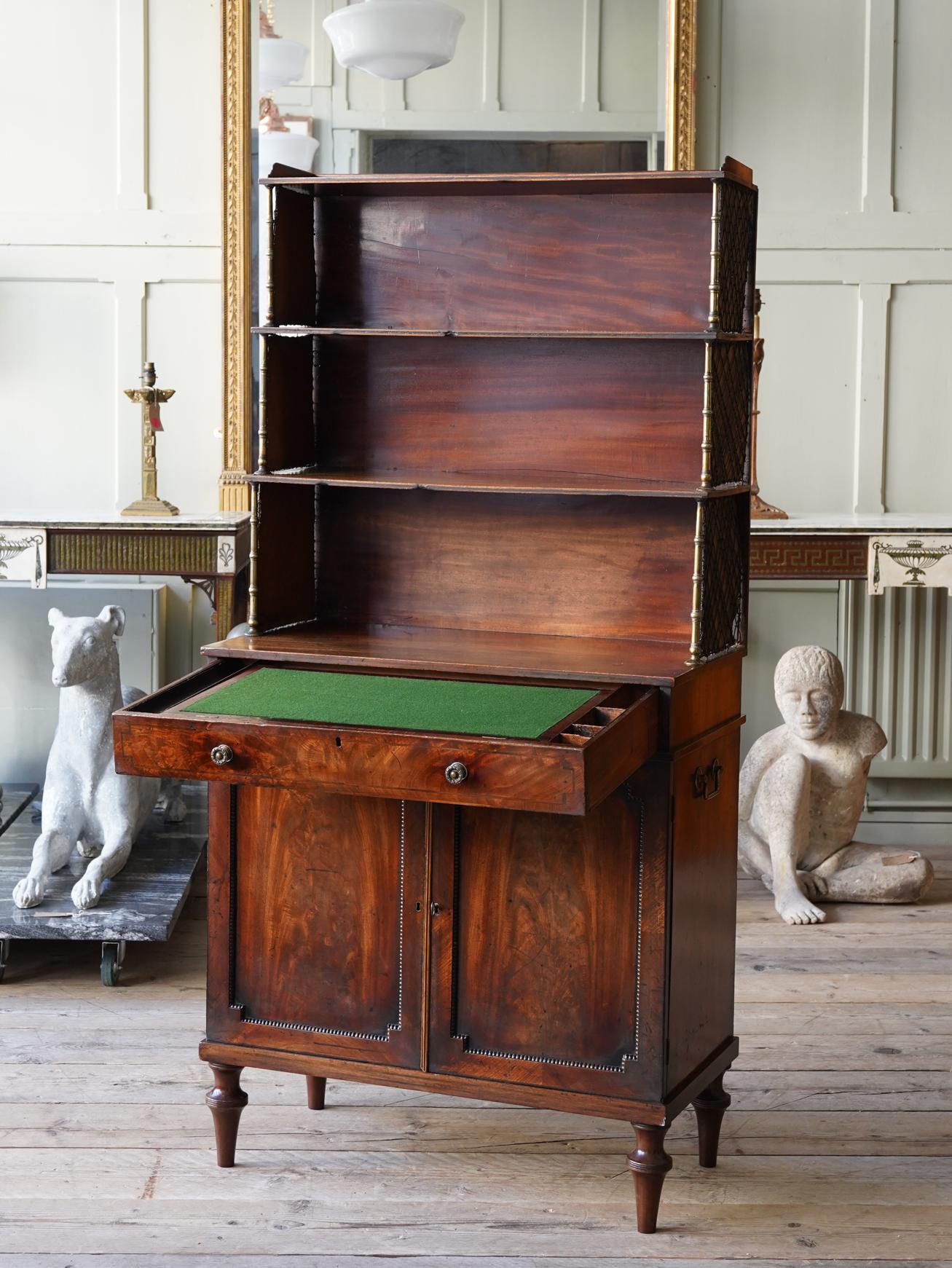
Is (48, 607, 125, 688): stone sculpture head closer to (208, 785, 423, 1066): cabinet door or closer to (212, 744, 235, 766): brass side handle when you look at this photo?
(208, 785, 423, 1066): cabinet door

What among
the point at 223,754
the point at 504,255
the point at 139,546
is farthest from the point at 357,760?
the point at 139,546

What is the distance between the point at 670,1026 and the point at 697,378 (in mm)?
1203

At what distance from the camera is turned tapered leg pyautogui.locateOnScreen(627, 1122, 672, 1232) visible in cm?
254

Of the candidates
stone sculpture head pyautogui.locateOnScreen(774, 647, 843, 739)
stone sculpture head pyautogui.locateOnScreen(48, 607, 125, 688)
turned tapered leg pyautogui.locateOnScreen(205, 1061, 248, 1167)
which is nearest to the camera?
turned tapered leg pyautogui.locateOnScreen(205, 1061, 248, 1167)

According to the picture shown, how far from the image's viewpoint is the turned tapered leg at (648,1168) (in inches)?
100

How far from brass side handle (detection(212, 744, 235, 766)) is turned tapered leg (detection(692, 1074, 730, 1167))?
3.63 ft

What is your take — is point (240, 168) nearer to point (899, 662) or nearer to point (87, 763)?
point (87, 763)

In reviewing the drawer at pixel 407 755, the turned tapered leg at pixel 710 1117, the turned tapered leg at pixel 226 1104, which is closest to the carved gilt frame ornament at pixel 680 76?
the drawer at pixel 407 755

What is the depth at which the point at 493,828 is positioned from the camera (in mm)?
2619

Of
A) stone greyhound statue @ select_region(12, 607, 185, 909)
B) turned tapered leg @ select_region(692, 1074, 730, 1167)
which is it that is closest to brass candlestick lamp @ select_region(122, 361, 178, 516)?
stone greyhound statue @ select_region(12, 607, 185, 909)

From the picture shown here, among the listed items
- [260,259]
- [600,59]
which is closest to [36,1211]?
[260,259]

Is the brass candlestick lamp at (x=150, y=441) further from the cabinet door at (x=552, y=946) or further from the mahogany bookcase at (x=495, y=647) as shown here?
the cabinet door at (x=552, y=946)

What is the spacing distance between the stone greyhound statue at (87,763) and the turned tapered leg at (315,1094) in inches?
40.7

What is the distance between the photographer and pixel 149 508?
459 cm
